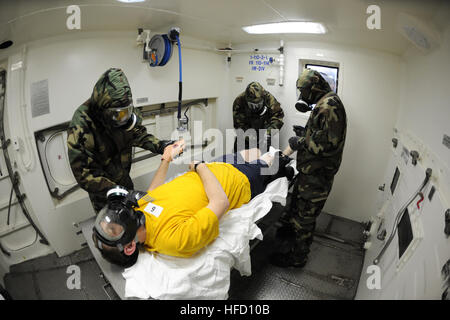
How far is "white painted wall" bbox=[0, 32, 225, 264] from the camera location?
211 centimetres

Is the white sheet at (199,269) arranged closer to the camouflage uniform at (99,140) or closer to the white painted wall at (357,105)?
the camouflage uniform at (99,140)

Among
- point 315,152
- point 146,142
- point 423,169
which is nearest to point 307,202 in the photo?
point 315,152

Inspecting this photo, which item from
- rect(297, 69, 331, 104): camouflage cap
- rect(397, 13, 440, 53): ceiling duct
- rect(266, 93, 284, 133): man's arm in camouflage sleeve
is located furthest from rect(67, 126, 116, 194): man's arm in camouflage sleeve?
rect(397, 13, 440, 53): ceiling duct

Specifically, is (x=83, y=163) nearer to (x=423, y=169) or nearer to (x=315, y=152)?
(x=315, y=152)

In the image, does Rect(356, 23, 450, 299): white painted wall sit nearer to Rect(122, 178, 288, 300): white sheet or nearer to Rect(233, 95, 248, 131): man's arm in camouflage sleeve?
Rect(122, 178, 288, 300): white sheet

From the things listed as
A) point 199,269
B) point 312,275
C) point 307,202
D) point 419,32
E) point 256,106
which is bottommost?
point 312,275

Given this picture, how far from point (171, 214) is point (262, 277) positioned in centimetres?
124

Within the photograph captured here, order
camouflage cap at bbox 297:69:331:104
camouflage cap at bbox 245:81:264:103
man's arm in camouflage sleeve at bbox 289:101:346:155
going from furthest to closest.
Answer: camouflage cap at bbox 245:81:264:103 < camouflage cap at bbox 297:69:331:104 < man's arm in camouflage sleeve at bbox 289:101:346:155

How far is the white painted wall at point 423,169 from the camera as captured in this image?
1140 mm

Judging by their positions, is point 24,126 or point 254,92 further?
point 254,92

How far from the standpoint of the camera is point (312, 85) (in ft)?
7.79

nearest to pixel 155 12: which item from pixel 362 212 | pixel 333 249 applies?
pixel 333 249

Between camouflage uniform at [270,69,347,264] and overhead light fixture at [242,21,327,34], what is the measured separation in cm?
47

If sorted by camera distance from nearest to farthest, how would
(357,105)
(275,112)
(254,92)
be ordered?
(357,105)
(254,92)
(275,112)
